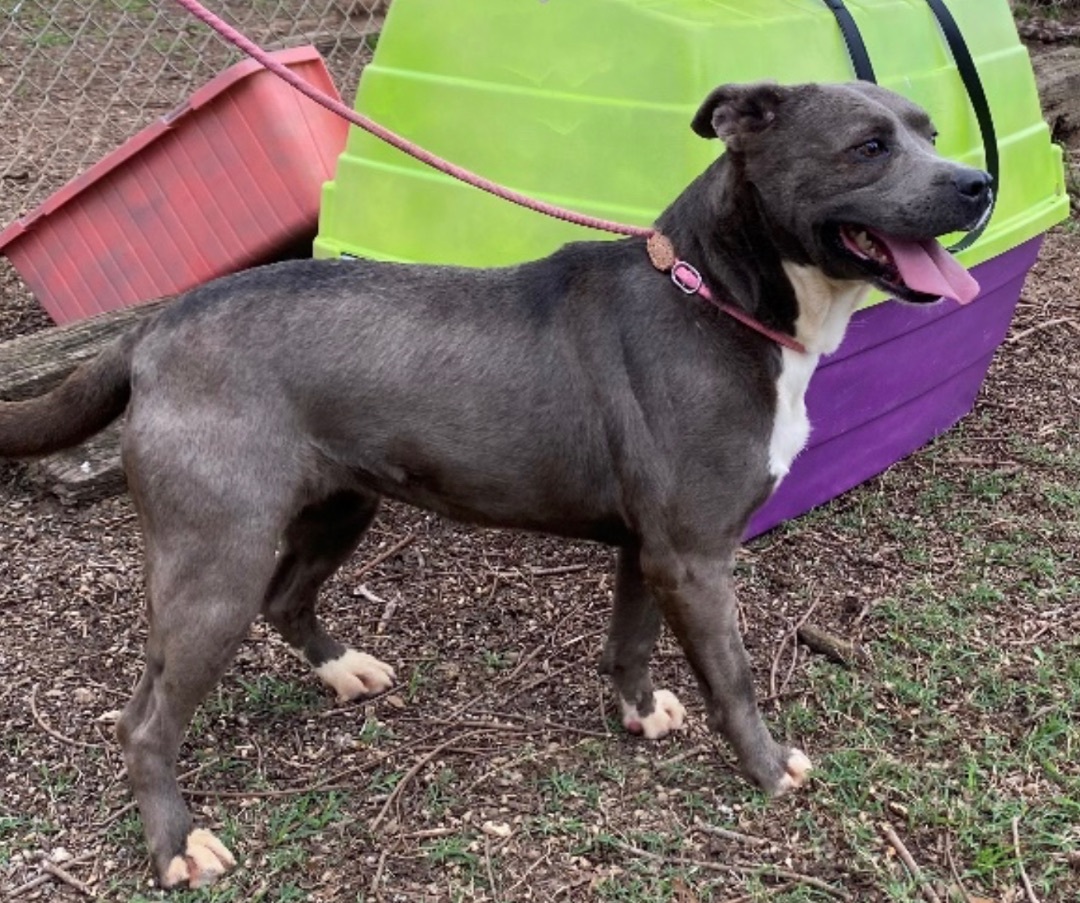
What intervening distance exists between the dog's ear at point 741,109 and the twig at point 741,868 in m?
1.48

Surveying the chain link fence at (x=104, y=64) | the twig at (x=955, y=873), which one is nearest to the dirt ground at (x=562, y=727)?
the twig at (x=955, y=873)

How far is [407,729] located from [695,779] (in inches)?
27.9

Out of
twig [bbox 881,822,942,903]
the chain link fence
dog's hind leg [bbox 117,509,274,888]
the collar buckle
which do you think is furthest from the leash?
the chain link fence

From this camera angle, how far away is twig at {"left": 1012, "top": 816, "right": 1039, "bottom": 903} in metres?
2.67

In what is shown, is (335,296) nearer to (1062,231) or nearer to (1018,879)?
(1018,879)

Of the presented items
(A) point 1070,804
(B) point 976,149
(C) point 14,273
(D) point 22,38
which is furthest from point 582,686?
(D) point 22,38

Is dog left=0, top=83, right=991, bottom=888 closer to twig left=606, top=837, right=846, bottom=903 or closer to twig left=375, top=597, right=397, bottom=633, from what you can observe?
twig left=606, top=837, right=846, bottom=903

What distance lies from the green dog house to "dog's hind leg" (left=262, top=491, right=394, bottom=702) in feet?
3.13

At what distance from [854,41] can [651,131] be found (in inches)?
26.3

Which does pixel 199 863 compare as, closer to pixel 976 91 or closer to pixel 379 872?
pixel 379 872

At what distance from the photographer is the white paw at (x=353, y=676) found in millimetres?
3303

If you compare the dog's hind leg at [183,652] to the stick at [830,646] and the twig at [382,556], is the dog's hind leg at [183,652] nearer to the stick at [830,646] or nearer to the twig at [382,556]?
the twig at [382,556]

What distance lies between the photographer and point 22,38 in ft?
26.5

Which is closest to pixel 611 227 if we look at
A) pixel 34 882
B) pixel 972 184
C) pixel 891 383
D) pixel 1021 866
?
pixel 972 184
